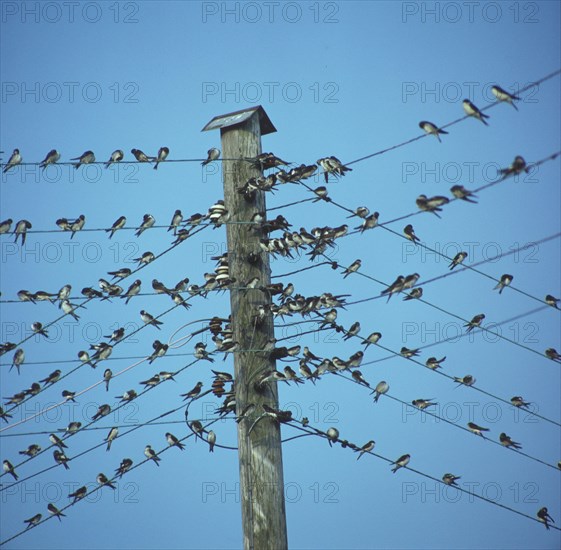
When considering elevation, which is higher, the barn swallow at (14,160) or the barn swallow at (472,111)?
the barn swallow at (14,160)

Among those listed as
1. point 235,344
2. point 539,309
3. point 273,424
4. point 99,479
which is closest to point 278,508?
point 273,424

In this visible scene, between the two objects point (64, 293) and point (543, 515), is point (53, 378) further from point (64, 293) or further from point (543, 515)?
point (543, 515)

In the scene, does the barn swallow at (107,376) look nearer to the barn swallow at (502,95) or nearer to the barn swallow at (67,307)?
the barn swallow at (67,307)


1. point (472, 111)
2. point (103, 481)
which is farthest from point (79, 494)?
point (472, 111)

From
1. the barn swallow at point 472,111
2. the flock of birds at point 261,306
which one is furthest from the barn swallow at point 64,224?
the barn swallow at point 472,111

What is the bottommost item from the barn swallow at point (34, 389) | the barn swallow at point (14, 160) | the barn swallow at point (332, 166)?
the barn swallow at point (34, 389)

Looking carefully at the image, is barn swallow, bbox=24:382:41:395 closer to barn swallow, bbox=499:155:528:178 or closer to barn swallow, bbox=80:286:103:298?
barn swallow, bbox=80:286:103:298

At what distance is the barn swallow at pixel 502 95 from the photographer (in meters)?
11.7

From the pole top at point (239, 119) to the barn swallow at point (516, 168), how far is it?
4123 mm

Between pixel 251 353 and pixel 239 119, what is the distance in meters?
2.93

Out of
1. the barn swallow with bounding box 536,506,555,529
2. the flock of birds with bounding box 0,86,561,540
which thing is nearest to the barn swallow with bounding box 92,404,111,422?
the flock of birds with bounding box 0,86,561,540

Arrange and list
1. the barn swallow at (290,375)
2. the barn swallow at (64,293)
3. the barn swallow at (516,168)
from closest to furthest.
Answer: the barn swallow at (516,168)
the barn swallow at (290,375)
the barn swallow at (64,293)

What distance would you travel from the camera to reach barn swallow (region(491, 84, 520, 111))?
1173cm

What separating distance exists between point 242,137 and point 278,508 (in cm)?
451
